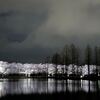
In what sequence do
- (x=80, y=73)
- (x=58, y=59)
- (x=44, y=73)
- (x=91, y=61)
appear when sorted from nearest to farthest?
1. (x=91, y=61)
2. (x=58, y=59)
3. (x=80, y=73)
4. (x=44, y=73)

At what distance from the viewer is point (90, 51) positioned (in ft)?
329

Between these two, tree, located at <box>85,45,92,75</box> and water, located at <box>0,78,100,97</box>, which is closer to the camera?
water, located at <box>0,78,100,97</box>

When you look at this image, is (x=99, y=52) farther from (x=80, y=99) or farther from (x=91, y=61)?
(x=80, y=99)

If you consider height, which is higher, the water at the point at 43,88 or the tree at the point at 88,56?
the tree at the point at 88,56

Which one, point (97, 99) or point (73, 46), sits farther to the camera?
point (73, 46)

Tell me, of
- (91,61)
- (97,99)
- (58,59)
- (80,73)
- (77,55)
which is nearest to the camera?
(97,99)

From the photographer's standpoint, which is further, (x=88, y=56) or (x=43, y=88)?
(x=88, y=56)

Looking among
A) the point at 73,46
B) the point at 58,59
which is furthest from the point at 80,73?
the point at 73,46

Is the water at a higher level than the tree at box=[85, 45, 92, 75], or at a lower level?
lower

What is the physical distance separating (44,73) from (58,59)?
6993cm

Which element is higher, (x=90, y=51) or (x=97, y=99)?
(x=90, y=51)

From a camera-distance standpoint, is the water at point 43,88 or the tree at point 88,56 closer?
the water at point 43,88

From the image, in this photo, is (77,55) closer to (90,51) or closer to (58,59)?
(90,51)

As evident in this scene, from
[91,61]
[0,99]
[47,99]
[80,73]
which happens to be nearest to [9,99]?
[0,99]
